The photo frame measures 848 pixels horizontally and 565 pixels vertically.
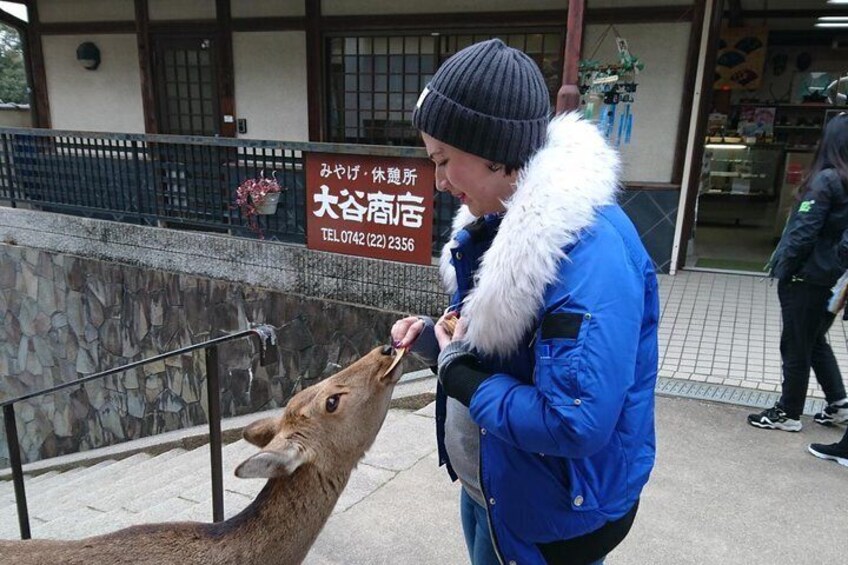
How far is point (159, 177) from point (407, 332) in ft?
23.4

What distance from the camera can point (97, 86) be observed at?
1128cm

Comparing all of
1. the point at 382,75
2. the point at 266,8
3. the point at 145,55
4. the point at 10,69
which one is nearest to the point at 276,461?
the point at 382,75

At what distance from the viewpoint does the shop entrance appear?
10875 millimetres

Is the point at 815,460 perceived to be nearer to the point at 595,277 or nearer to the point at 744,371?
the point at 744,371

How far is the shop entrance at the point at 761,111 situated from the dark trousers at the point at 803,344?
6.39 meters

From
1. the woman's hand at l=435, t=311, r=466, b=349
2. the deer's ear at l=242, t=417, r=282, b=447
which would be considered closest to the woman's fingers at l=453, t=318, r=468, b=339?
the woman's hand at l=435, t=311, r=466, b=349

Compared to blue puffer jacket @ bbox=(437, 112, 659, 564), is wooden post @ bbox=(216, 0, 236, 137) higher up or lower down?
higher up

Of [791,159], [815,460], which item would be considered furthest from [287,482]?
[791,159]

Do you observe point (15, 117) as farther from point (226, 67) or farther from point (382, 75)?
point (382, 75)

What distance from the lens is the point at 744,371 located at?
5316mm

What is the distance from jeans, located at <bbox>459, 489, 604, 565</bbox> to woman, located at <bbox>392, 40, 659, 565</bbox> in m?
0.25

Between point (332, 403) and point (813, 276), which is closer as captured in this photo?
point (332, 403)

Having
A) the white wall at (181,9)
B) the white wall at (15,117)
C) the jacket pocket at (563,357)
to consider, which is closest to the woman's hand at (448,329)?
the jacket pocket at (563,357)

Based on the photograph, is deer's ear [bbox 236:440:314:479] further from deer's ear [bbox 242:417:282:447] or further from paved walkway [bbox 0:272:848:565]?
paved walkway [bbox 0:272:848:565]
